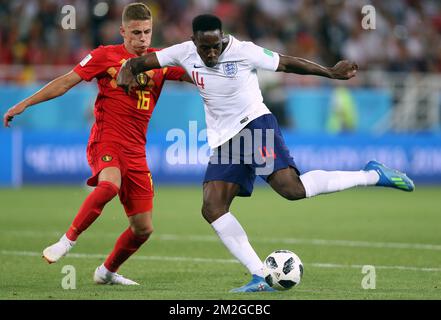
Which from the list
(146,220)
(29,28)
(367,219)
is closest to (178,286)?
(146,220)

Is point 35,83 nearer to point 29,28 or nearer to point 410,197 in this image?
point 29,28

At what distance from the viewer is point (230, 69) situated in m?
8.20

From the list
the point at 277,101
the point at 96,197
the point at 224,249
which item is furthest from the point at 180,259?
the point at 277,101

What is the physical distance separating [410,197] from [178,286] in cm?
1145

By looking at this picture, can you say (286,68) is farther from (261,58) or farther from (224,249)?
(224,249)

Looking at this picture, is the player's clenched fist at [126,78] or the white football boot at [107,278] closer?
the player's clenched fist at [126,78]

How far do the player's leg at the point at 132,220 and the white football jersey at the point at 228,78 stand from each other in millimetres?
807

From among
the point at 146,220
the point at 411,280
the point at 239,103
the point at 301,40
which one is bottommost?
the point at 411,280

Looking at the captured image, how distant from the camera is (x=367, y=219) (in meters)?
14.9

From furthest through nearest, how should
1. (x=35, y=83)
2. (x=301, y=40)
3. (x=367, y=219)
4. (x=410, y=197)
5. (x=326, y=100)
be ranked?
(x=301, y=40) < (x=326, y=100) < (x=35, y=83) < (x=410, y=197) < (x=367, y=219)

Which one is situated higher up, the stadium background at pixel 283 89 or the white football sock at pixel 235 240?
the stadium background at pixel 283 89

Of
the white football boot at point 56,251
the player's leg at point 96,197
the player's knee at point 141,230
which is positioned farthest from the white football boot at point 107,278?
the white football boot at point 56,251

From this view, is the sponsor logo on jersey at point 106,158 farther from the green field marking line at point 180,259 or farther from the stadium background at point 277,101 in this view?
the stadium background at point 277,101

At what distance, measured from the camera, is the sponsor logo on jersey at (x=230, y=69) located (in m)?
8.18
